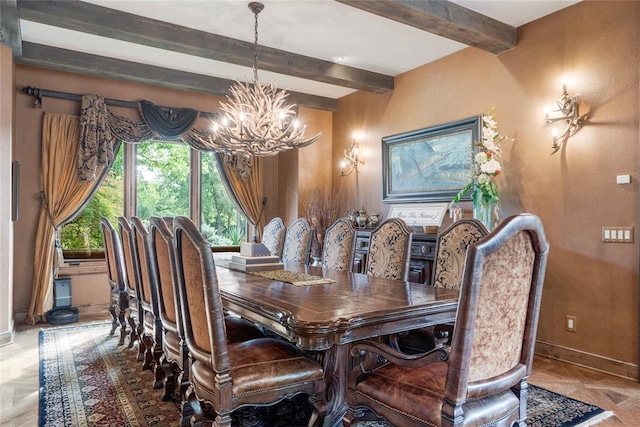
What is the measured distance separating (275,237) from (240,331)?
1906 millimetres

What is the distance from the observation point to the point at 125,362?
3.34m

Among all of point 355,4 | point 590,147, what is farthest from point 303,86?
point 590,147

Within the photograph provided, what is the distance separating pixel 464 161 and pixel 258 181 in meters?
3.12

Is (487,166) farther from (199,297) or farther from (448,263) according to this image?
(199,297)

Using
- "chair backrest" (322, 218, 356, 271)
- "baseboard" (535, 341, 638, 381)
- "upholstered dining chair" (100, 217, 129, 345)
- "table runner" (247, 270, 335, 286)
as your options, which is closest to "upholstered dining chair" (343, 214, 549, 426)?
"table runner" (247, 270, 335, 286)

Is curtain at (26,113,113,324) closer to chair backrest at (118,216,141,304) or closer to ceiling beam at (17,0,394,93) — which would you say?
ceiling beam at (17,0,394,93)

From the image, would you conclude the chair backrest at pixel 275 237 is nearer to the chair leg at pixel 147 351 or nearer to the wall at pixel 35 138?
the chair leg at pixel 147 351

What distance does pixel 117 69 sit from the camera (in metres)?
4.82

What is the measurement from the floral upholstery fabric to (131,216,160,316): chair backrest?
181 centimetres

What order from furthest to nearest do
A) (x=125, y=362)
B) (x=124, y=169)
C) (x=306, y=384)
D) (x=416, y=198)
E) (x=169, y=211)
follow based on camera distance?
(x=169, y=211)
(x=124, y=169)
(x=416, y=198)
(x=125, y=362)
(x=306, y=384)

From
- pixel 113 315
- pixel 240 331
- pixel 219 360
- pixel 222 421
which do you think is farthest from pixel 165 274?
pixel 113 315

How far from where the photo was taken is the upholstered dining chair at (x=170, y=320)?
2082 millimetres

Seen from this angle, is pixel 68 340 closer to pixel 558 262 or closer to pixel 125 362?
pixel 125 362

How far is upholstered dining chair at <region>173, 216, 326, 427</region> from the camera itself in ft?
5.50
